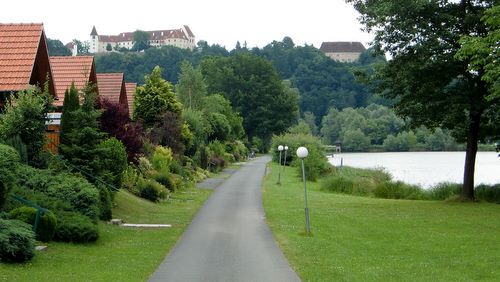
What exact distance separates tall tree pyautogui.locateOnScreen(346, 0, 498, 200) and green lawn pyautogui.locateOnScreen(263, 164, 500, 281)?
3995 mm

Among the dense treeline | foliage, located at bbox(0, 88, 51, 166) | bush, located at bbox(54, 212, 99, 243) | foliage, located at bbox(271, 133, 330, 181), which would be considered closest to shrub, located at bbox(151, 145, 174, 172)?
foliage, located at bbox(0, 88, 51, 166)

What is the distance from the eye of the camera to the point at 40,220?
48.0ft

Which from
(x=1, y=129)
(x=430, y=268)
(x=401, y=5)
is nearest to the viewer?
(x=430, y=268)

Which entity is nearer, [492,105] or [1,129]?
[1,129]

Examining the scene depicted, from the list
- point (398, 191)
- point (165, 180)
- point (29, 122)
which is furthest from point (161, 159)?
point (29, 122)

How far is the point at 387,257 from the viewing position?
15195 millimetres

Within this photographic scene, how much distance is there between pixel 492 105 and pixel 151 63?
112m

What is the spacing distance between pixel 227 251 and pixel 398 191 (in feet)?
77.9

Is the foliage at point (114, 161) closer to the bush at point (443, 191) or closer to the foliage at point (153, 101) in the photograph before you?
the bush at point (443, 191)

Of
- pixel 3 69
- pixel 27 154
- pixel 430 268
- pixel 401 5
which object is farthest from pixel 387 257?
pixel 3 69

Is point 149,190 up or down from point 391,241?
up

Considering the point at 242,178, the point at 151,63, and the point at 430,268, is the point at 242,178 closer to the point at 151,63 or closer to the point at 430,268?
the point at 430,268

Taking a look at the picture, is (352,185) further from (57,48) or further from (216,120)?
(57,48)

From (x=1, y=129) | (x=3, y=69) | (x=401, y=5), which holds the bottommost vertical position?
(x=1, y=129)
